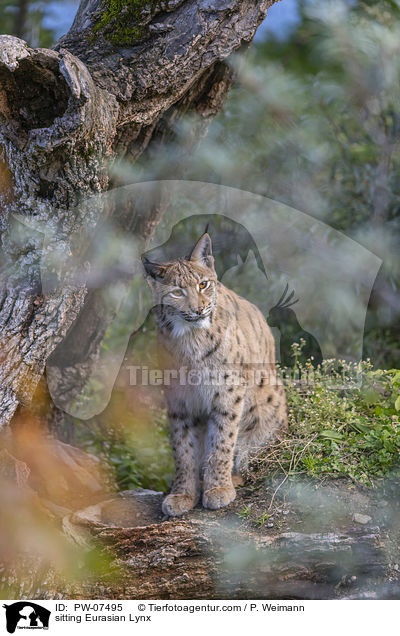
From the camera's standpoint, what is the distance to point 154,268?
4.10 m

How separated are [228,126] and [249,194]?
0.71m

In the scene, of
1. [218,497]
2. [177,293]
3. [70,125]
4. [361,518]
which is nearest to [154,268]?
[177,293]

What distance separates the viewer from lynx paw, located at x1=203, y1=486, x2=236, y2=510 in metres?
4.17

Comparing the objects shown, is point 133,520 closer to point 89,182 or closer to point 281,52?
point 89,182

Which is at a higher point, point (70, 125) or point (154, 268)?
point (70, 125)

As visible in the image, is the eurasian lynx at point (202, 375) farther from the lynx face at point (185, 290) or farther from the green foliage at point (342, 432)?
the green foliage at point (342, 432)

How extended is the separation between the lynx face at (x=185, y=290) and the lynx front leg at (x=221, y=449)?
701 mm

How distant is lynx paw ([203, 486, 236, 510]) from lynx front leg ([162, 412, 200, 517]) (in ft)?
0.49

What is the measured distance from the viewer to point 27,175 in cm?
374

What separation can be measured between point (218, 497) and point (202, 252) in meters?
1.73
